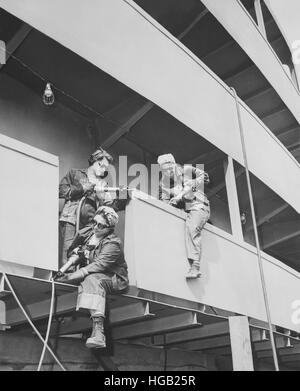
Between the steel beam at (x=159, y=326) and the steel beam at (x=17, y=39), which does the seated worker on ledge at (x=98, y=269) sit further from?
the steel beam at (x=17, y=39)

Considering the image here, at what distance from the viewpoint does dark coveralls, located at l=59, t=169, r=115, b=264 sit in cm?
529

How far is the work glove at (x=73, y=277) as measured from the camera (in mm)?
4430

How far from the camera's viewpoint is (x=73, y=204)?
17.9 ft

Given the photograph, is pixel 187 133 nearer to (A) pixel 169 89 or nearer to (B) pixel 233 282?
(A) pixel 169 89

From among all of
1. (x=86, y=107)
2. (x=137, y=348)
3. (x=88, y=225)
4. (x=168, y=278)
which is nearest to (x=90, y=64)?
(x=86, y=107)

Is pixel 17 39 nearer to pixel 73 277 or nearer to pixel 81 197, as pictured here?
pixel 81 197

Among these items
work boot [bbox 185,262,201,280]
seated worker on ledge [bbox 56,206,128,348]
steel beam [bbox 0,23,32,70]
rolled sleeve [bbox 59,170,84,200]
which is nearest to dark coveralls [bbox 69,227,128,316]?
seated worker on ledge [bbox 56,206,128,348]

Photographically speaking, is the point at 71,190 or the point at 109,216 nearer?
the point at 109,216

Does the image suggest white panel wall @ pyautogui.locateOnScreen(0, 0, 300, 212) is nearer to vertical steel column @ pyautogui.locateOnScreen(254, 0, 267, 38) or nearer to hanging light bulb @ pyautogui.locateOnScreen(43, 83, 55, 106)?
hanging light bulb @ pyautogui.locateOnScreen(43, 83, 55, 106)

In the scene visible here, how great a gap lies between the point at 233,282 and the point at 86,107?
3265 millimetres

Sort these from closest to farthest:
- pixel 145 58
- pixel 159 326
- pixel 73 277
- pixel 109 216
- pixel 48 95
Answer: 1. pixel 73 277
2. pixel 109 216
3. pixel 48 95
4. pixel 159 326
5. pixel 145 58

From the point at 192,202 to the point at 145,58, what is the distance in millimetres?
2075

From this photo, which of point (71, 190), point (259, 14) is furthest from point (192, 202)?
point (259, 14)

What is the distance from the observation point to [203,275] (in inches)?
243
